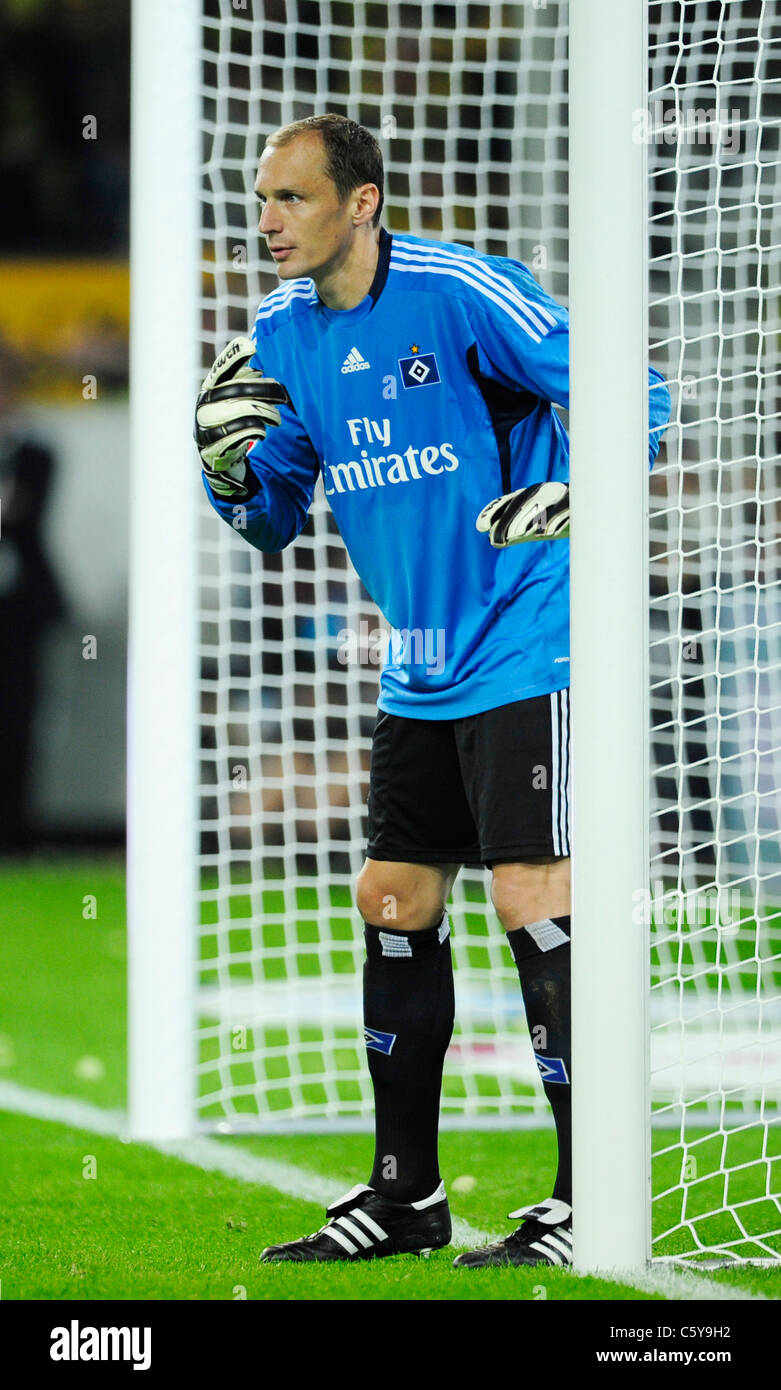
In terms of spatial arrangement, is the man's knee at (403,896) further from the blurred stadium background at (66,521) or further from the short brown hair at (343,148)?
the blurred stadium background at (66,521)

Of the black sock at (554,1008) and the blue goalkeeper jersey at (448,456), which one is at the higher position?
the blue goalkeeper jersey at (448,456)

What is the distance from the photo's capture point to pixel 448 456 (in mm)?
2982

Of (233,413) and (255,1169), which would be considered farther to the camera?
(255,1169)

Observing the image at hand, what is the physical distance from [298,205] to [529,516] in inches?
26.2

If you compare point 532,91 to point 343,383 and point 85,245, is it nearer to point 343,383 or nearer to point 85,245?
point 85,245

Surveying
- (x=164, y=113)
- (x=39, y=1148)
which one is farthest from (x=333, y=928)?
(x=164, y=113)

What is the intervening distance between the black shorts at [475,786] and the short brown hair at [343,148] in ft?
2.91

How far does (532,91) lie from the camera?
9.52 metres

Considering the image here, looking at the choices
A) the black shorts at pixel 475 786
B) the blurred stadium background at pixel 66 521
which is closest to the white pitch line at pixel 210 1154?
the black shorts at pixel 475 786

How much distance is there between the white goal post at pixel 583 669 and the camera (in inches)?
106

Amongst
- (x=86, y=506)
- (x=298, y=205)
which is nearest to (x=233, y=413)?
(x=298, y=205)

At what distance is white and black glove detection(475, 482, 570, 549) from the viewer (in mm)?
2805

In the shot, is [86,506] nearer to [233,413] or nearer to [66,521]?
[66,521]

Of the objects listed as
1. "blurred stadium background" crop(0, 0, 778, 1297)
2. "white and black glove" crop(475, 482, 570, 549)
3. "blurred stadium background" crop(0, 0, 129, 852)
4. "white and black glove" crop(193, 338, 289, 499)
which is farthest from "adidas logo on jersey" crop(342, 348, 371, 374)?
"blurred stadium background" crop(0, 0, 129, 852)
